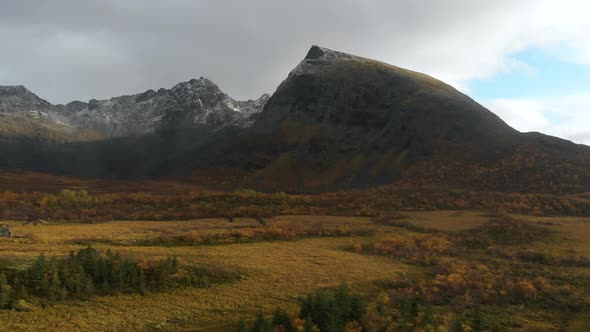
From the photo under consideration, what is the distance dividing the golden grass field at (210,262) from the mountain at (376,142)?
44.1 m

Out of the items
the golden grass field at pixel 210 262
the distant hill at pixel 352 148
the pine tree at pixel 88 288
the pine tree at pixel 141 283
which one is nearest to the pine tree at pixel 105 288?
the pine tree at pixel 88 288

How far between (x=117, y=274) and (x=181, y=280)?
3.14 meters

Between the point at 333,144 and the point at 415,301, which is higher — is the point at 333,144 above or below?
above

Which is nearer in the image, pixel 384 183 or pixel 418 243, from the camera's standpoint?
pixel 418 243

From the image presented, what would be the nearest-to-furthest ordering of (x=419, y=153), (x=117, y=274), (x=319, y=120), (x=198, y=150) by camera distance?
(x=117, y=274)
(x=419, y=153)
(x=319, y=120)
(x=198, y=150)

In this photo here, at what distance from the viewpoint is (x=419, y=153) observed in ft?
357

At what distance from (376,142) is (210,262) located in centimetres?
10812

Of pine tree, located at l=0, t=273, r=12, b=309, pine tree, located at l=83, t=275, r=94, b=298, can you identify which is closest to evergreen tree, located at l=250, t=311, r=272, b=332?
pine tree, located at l=83, t=275, r=94, b=298

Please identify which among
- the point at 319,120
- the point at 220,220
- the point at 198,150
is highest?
the point at 319,120

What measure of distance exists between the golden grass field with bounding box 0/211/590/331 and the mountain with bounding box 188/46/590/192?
44.1 metres

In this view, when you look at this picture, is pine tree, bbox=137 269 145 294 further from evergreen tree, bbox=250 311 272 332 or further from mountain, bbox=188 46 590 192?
mountain, bbox=188 46 590 192

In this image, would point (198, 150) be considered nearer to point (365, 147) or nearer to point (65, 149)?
point (65, 149)

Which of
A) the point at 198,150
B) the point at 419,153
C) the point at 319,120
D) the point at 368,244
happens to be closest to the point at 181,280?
the point at 368,244

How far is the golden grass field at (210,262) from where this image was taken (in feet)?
52.7
